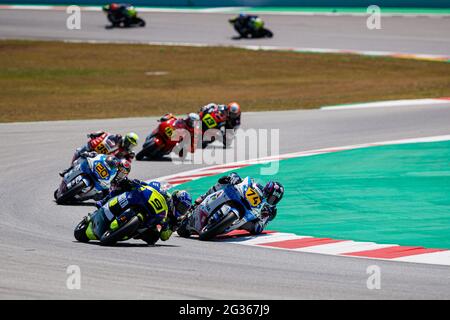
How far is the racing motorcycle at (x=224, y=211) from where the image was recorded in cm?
1293

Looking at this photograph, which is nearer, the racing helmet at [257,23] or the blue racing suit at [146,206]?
the blue racing suit at [146,206]

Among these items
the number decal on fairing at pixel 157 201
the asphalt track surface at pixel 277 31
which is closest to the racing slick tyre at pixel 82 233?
the number decal on fairing at pixel 157 201

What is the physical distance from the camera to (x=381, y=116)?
1049 inches

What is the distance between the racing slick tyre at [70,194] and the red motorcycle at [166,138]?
4.91 meters

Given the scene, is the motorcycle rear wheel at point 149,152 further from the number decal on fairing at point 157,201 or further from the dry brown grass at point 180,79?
the number decal on fairing at point 157,201

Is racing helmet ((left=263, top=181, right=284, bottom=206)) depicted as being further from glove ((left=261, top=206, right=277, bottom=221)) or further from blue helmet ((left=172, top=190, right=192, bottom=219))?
blue helmet ((left=172, top=190, right=192, bottom=219))

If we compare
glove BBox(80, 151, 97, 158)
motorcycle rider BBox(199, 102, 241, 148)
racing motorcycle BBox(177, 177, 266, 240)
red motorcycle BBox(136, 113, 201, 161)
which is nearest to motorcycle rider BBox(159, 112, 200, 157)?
red motorcycle BBox(136, 113, 201, 161)

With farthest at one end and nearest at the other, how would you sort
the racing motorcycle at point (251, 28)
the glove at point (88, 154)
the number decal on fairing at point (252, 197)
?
the racing motorcycle at point (251, 28)
the glove at point (88, 154)
the number decal on fairing at point (252, 197)

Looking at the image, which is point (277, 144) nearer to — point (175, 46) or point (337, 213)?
point (337, 213)

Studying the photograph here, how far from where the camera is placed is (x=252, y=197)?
522 inches

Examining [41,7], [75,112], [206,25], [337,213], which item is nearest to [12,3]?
[41,7]

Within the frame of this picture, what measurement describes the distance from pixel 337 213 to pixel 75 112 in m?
15.2

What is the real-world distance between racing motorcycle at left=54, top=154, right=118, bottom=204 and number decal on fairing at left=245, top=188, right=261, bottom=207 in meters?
3.24

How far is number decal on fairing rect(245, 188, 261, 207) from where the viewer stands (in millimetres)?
13242
